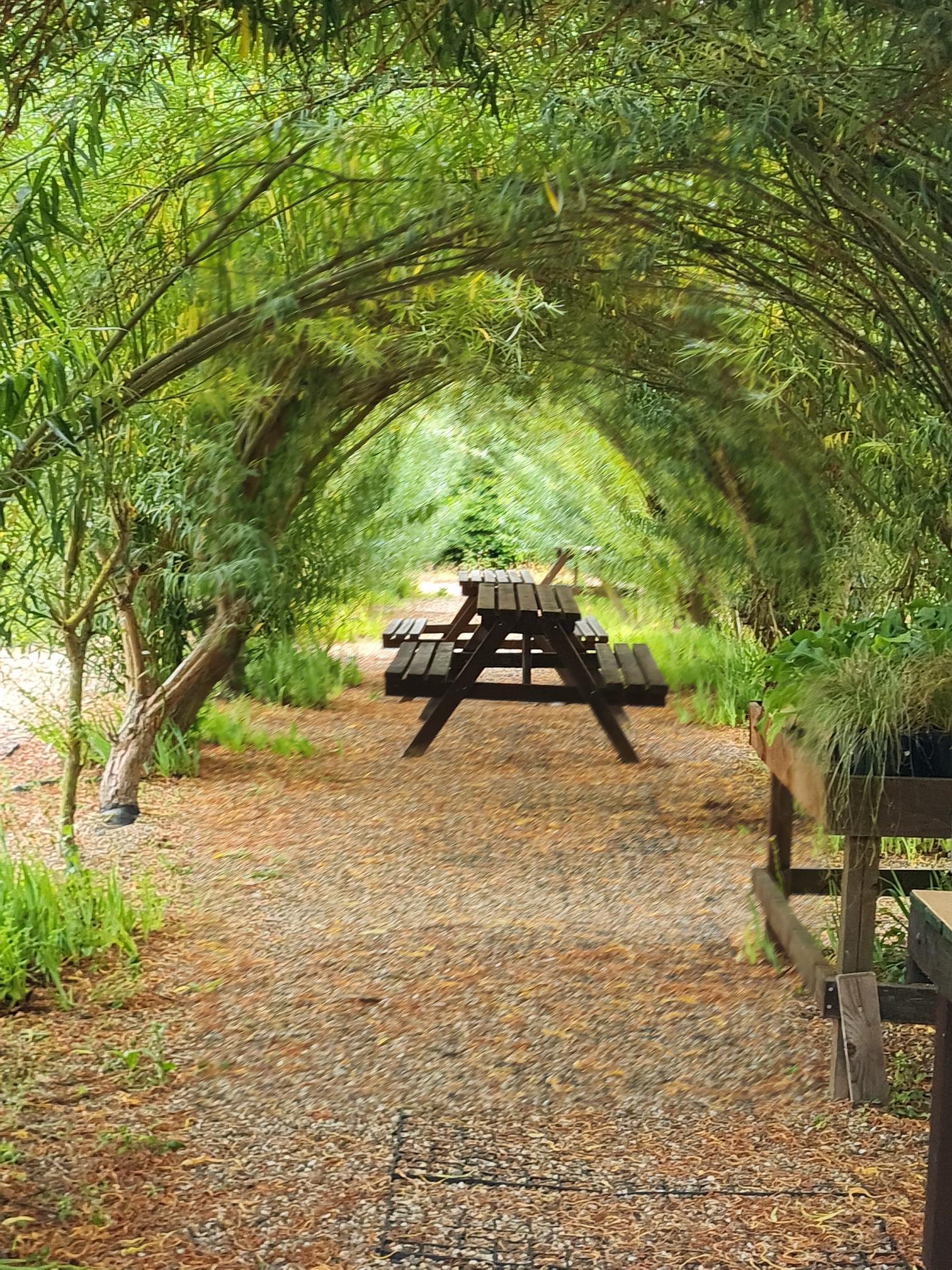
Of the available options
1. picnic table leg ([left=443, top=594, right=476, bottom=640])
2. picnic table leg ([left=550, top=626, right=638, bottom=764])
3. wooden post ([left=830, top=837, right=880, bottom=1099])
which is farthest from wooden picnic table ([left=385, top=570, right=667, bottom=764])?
wooden post ([left=830, top=837, right=880, bottom=1099])

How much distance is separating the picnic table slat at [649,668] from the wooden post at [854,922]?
2.97 meters

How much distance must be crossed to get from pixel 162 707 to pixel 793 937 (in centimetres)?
303

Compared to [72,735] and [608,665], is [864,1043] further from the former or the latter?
[608,665]

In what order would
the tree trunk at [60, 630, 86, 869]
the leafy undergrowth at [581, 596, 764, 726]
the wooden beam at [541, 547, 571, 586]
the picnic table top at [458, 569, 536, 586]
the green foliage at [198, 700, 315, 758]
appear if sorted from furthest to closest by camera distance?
the wooden beam at [541, 547, 571, 586] < the picnic table top at [458, 569, 536, 586] < the leafy undergrowth at [581, 596, 764, 726] < the green foliage at [198, 700, 315, 758] < the tree trunk at [60, 630, 86, 869]

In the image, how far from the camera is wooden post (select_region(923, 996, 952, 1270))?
1584 millimetres

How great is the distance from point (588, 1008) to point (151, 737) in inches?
102

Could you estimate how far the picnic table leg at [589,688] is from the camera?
5.76 meters

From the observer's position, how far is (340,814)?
5.07m

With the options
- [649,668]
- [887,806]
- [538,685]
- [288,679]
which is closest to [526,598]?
[538,685]

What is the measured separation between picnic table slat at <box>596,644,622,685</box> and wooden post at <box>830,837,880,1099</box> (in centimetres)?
308

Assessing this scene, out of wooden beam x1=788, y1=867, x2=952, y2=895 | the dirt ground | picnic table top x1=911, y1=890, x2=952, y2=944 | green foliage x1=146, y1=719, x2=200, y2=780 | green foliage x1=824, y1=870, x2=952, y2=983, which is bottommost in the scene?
the dirt ground

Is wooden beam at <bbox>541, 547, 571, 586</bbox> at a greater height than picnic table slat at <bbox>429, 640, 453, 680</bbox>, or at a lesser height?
greater

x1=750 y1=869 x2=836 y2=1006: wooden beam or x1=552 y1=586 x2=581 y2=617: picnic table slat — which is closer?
x1=750 y1=869 x2=836 y2=1006: wooden beam

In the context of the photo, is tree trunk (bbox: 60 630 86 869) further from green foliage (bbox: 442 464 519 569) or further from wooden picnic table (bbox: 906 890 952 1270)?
green foliage (bbox: 442 464 519 569)
